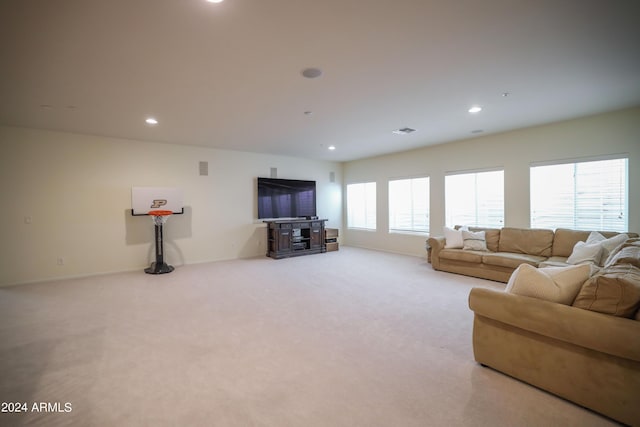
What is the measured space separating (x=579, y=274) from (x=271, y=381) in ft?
7.77

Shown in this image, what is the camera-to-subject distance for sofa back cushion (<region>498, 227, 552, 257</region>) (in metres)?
4.79

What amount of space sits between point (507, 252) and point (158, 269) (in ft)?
21.1

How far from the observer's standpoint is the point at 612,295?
1782 mm

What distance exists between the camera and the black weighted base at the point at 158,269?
5520 millimetres

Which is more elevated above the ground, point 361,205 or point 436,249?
point 361,205

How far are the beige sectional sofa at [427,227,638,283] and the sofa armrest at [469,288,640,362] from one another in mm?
2780

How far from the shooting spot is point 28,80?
3035mm

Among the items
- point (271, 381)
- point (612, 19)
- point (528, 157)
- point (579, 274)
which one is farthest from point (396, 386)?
point (528, 157)

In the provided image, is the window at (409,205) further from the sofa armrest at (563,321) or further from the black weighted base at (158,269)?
the black weighted base at (158,269)

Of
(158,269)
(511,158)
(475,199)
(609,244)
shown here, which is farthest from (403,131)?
(158,269)

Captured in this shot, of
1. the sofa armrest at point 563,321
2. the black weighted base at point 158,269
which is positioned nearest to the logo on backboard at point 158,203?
the black weighted base at point 158,269

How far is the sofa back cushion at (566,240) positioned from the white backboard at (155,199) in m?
6.89

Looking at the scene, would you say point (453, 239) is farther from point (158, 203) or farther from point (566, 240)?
point (158, 203)

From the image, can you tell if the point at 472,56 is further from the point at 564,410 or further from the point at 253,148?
the point at 253,148
